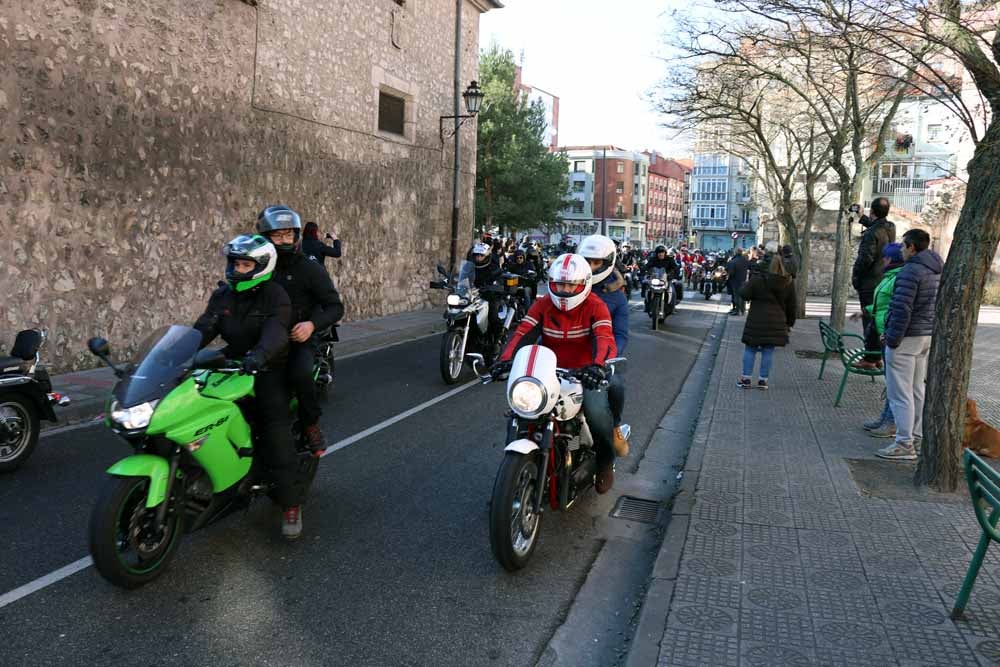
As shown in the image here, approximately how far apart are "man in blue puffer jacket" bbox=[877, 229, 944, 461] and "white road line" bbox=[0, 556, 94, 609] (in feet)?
18.8

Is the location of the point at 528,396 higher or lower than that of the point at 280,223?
lower

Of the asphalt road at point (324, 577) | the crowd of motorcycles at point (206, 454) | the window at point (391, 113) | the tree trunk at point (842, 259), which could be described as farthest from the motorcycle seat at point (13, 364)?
the window at point (391, 113)

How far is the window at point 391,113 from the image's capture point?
→ 17.5 m

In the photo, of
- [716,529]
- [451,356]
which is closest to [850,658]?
[716,529]

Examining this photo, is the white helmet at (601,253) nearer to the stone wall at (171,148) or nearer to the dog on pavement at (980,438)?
the dog on pavement at (980,438)

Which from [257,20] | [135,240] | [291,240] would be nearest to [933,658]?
[291,240]

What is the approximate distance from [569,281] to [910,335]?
3.36m

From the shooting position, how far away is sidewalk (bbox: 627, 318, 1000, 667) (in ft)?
10.8

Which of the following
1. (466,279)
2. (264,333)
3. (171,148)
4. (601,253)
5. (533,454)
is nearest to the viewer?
(533,454)

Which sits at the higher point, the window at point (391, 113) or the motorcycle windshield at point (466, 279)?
the window at point (391, 113)

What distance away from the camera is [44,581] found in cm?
385

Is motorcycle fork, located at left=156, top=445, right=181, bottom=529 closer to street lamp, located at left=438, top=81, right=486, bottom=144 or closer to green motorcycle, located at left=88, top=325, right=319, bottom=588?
green motorcycle, located at left=88, top=325, right=319, bottom=588

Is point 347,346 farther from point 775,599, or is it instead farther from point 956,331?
point 775,599

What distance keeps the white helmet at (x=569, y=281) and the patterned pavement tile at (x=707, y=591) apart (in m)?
1.70
